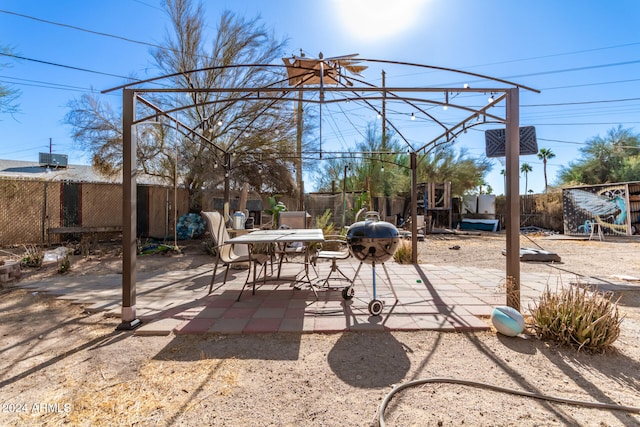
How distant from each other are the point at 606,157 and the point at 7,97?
1051 inches

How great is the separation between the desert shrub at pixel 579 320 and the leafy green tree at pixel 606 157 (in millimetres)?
20586

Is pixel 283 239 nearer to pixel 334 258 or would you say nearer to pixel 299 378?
pixel 334 258

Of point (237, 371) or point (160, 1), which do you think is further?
point (160, 1)

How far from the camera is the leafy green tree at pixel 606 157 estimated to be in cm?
1784

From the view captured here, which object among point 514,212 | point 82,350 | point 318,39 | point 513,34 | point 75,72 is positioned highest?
point 513,34

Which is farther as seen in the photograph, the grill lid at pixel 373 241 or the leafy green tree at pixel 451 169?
the leafy green tree at pixel 451 169

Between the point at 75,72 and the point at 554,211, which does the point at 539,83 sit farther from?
the point at 75,72

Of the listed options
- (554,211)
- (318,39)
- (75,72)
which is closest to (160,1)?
(75,72)

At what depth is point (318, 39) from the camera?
7.77 meters

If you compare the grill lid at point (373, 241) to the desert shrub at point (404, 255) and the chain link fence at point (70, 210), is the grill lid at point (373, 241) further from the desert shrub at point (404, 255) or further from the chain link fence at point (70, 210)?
the chain link fence at point (70, 210)

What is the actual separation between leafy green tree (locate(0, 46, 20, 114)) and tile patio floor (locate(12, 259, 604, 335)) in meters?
3.26

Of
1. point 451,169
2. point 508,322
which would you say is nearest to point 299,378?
point 508,322

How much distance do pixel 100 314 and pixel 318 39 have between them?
755 centimetres

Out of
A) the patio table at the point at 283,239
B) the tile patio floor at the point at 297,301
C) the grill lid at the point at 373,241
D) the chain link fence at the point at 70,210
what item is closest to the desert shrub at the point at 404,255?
the tile patio floor at the point at 297,301
